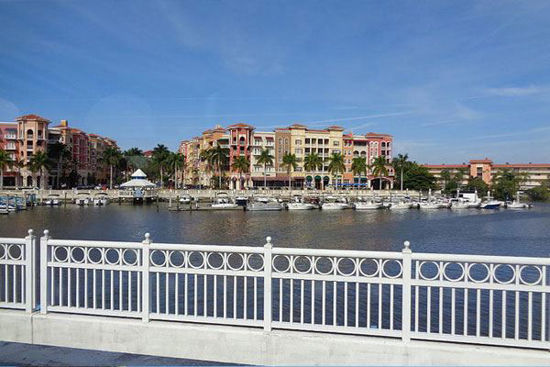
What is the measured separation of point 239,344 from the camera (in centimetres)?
523

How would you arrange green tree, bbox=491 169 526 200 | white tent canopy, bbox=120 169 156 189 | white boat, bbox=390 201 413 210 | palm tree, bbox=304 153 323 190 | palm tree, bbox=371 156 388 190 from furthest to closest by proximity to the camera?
1. green tree, bbox=491 169 526 200
2. palm tree, bbox=371 156 388 190
3. palm tree, bbox=304 153 323 190
4. white boat, bbox=390 201 413 210
5. white tent canopy, bbox=120 169 156 189

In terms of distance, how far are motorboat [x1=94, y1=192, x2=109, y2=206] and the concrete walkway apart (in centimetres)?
7249

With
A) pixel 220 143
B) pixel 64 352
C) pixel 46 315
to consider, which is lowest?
pixel 64 352

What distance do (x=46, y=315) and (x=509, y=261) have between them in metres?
5.58

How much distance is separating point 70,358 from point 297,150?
97.0 meters

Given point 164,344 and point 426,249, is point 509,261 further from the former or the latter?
point 426,249

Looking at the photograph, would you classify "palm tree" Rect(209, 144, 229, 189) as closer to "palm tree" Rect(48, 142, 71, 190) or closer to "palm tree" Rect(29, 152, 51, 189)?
"palm tree" Rect(48, 142, 71, 190)

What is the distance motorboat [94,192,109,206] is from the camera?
241 feet

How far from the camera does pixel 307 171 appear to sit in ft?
328

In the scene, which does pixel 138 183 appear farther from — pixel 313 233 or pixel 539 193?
pixel 539 193

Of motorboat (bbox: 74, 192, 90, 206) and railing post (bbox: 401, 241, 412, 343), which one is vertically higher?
railing post (bbox: 401, 241, 412, 343)

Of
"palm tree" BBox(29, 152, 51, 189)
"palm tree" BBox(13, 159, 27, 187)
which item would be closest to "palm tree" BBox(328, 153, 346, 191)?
"palm tree" BBox(29, 152, 51, 189)

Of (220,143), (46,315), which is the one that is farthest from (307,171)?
(46,315)

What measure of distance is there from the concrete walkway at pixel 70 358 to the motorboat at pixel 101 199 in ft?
238
